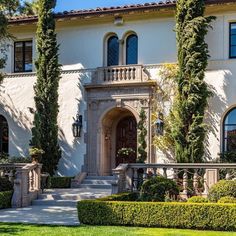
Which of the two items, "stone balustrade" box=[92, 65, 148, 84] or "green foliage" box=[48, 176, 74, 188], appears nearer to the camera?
"green foliage" box=[48, 176, 74, 188]

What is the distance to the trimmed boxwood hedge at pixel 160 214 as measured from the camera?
12.5 meters

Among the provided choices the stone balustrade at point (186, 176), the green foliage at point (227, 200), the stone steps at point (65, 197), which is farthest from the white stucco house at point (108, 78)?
the green foliage at point (227, 200)

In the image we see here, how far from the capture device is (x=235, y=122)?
21203mm

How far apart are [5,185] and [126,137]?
7121 mm

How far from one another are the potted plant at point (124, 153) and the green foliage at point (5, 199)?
6403mm

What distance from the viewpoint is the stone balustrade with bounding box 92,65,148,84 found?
22391 millimetres

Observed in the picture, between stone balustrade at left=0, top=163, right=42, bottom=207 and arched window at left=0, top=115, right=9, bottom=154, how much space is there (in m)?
5.66

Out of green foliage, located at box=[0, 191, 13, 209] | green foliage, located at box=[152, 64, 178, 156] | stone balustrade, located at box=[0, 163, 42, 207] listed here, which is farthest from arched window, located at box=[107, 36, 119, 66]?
green foliage, located at box=[0, 191, 13, 209]

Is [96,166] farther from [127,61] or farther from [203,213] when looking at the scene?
[203,213]

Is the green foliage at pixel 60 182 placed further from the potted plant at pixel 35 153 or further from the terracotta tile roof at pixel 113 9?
the terracotta tile roof at pixel 113 9

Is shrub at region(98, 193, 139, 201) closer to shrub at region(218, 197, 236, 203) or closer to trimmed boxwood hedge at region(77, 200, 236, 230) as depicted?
trimmed boxwood hedge at region(77, 200, 236, 230)

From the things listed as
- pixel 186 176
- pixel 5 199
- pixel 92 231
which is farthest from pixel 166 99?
pixel 92 231

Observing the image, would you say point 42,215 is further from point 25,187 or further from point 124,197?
point 25,187

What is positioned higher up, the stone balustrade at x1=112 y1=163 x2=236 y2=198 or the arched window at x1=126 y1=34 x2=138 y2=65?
the arched window at x1=126 y1=34 x2=138 y2=65
